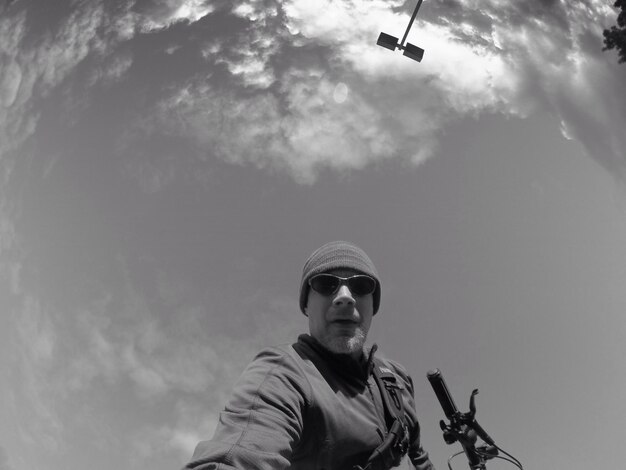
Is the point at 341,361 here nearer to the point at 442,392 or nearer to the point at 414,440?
the point at 442,392

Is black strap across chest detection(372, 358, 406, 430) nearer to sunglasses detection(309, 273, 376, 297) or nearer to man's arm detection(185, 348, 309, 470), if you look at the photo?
sunglasses detection(309, 273, 376, 297)

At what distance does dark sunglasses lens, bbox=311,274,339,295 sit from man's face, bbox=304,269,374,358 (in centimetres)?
4

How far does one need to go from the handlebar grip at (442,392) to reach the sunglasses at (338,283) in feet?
2.69

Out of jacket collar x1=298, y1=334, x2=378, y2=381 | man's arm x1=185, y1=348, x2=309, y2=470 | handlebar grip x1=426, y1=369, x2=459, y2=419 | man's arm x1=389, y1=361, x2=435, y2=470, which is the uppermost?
man's arm x1=185, y1=348, x2=309, y2=470

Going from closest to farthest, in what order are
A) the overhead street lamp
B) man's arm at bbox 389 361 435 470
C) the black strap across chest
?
the black strap across chest < man's arm at bbox 389 361 435 470 < the overhead street lamp

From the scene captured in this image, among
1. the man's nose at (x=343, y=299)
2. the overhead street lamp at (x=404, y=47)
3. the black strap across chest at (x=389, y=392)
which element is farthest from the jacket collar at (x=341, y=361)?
the overhead street lamp at (x=404, y=47)

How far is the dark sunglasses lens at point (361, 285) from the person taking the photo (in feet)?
9.49

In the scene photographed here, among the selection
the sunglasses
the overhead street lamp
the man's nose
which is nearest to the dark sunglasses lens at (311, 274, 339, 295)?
the sunglasses

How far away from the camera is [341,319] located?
2.72 metres

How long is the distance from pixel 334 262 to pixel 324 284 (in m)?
0.19

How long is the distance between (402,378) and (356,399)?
0.94m

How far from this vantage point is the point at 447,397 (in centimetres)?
287

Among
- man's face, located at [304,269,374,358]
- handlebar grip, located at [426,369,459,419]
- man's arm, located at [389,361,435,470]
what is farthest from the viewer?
man's arm, located at [389,361,435,470]

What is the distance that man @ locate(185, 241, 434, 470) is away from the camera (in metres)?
1.54
